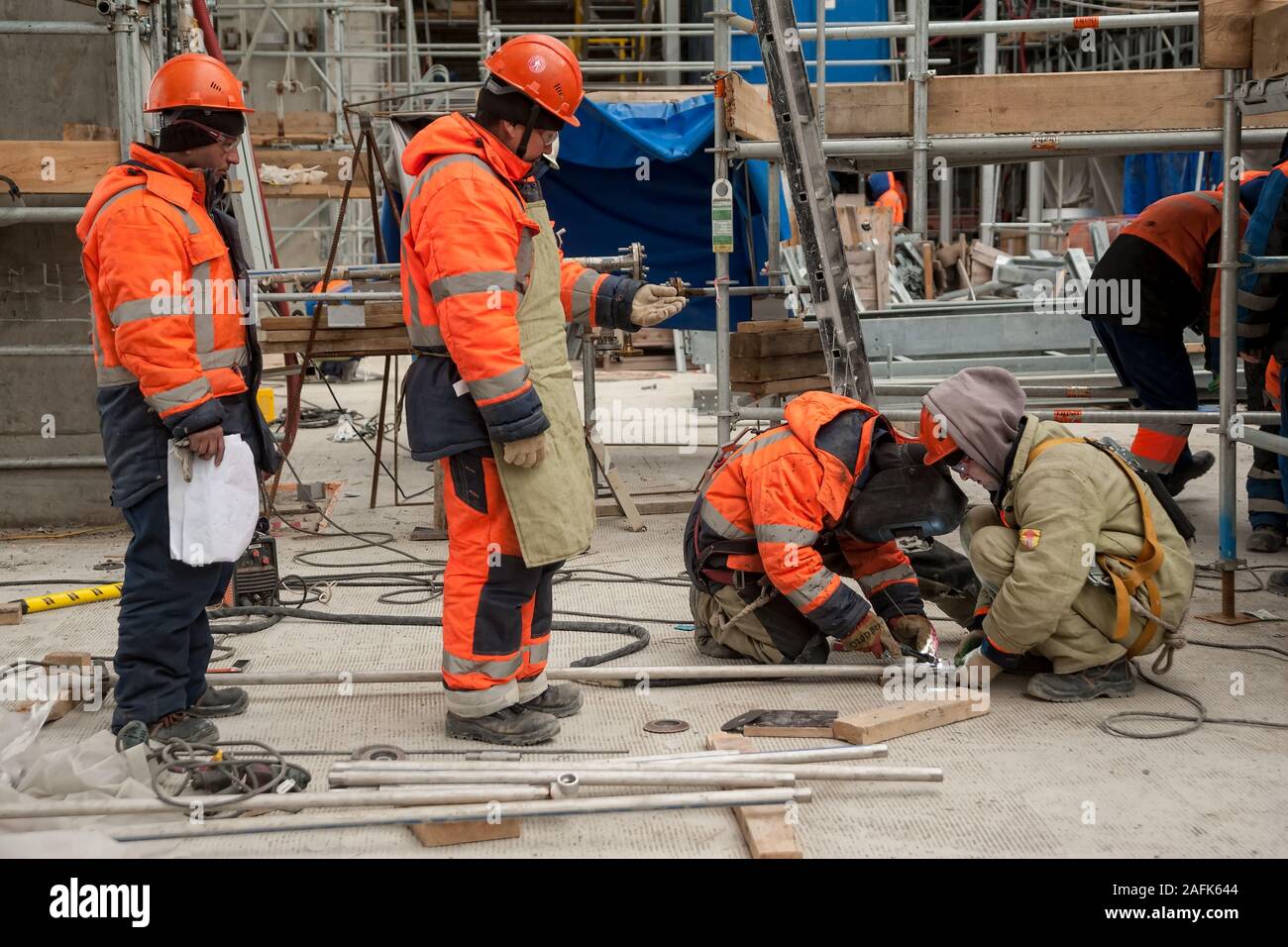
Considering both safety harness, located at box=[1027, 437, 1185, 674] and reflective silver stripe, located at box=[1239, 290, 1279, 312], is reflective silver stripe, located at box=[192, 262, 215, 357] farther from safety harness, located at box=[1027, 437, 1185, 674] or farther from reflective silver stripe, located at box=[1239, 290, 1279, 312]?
reflective silver stripe, located at box=[1239, 290, 1279, 312]

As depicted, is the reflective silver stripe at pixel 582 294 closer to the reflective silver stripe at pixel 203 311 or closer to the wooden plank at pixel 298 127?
the reflective silver stripe at pixel 203 311

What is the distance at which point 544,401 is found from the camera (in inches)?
150

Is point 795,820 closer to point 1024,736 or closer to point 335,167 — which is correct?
point 1024,736

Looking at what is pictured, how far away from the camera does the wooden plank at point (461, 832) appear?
10.3ft

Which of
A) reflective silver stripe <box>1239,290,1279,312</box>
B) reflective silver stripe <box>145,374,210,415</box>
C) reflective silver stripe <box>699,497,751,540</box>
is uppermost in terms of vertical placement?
reflective silver stripe <box>1239,290,1279,312</box>

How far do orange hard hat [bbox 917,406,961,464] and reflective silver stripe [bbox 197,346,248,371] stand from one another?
2.11 m

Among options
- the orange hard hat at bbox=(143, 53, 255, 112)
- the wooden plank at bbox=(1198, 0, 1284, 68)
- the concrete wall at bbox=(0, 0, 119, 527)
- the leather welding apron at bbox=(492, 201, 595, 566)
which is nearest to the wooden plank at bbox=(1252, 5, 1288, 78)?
the wooden plank at bbox=(1198, 0, 1284, 68)

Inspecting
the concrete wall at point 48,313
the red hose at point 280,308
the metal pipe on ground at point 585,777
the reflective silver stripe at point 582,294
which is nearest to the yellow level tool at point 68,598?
the red hose at point 280,308

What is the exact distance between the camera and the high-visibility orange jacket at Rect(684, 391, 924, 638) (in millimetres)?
4234

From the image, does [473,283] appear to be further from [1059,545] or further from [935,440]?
[1059,545]

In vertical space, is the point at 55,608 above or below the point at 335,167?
below

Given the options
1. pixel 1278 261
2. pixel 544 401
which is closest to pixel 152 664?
pixel 544 401

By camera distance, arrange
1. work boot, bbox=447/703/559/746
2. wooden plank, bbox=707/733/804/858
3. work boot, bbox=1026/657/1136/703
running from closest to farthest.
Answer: wooden plank, bbox=707/733/804/858
work boot, bbox=447/703/559/746
work boot, bbox=1026/657/1136/703
